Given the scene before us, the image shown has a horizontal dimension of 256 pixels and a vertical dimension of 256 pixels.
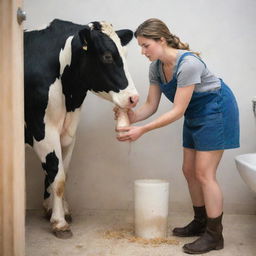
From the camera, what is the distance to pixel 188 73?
193cm

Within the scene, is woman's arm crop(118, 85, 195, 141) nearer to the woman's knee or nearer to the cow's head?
the cow's head

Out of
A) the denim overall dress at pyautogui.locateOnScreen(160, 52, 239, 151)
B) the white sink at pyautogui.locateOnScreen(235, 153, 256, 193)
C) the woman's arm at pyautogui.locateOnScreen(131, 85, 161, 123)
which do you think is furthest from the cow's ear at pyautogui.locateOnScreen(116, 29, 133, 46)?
the white sink at pyautogui.locateOnScreen(235, 153, 256, 193)

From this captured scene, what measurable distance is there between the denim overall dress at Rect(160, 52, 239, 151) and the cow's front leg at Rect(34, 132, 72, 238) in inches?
25.8

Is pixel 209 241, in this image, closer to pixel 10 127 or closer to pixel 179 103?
pixel 179 103

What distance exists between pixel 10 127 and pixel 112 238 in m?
1.02

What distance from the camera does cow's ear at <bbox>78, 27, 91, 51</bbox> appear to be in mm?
2074

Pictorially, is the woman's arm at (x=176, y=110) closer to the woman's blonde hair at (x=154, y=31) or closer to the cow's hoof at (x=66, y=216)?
the woman's blonde hair at (x=154, y=31)

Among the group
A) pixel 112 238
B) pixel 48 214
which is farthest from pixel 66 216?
pixel 112 238

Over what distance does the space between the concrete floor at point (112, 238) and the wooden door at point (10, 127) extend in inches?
22.6

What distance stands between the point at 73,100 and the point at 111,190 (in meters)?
0.74

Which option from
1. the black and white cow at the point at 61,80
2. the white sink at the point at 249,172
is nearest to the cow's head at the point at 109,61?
the black and white cow at the point at 61,80

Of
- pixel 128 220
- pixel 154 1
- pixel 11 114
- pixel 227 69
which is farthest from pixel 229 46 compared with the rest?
pixel 11 114

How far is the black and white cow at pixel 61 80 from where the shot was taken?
2135mm

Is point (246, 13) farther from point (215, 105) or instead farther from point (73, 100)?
point (73, 100)
